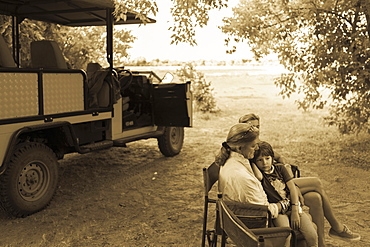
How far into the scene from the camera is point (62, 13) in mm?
7098

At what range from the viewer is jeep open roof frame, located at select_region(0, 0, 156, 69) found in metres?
6.57

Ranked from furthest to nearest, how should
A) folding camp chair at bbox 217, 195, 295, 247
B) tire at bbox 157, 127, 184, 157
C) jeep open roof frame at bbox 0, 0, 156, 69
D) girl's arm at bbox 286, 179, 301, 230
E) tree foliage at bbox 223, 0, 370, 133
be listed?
tire at bbox 157, 127, 184, 157 < tree foliage at bbox 223, 0, 370, 133 < jeep open roof frame at bbox 0, 0, 156, 69 < girl's arm at bbox 286, 179, 301, 230 < folding camp chair at bbox 217, 195, 295, 247

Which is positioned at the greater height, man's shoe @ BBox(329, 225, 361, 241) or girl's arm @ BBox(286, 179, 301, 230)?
girl's arm @ BBox(286, 179, 301, 230)

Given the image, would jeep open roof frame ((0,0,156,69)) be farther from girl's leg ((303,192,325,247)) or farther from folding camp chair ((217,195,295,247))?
folding camp chair ((217,195,295,247))

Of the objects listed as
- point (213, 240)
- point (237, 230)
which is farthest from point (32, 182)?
point (237, 230)

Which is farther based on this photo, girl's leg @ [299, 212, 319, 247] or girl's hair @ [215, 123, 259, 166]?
girl's leg @ [299, 212, 319, 247]

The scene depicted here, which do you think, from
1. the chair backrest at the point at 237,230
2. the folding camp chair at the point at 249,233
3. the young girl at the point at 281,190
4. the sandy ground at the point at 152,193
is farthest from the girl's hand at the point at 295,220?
the sandy ground at the point at 152,193

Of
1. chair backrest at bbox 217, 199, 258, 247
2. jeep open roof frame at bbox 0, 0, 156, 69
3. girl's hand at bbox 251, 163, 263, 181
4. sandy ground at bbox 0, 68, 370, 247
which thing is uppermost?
jeep open roof frame at bbox 0, 0, 156, 69

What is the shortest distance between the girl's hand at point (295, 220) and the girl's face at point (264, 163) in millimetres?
378

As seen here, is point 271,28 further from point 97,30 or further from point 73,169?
point 97,30

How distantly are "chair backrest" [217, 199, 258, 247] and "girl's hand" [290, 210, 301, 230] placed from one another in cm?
84

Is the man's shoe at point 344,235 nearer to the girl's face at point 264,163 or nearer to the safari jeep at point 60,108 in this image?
the girl's face at point 264,163

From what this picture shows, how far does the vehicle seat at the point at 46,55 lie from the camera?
5945 mm

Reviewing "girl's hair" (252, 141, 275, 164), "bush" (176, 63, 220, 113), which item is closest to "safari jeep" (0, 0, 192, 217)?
"girl's hair" (252, 141, 275, 164)
